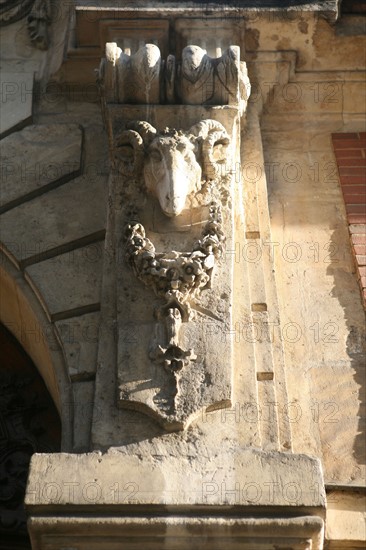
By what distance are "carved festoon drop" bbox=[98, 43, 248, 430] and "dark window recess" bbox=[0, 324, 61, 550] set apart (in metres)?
1.05

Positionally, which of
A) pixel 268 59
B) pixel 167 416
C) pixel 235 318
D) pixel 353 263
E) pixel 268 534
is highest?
pixel 268 59

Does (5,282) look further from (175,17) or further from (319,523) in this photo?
(319,523)

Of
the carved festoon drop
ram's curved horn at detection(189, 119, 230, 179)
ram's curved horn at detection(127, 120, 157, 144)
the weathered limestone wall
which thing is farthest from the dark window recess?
ram's curved horn at detection(189, 119, 230, 179)

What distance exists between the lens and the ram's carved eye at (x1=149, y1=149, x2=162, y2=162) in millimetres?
4867

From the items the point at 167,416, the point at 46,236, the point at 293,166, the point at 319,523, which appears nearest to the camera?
the point at 319,523

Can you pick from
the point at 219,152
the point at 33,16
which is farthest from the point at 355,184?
the point at 33,16

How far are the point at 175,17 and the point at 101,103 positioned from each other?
52 centimetres

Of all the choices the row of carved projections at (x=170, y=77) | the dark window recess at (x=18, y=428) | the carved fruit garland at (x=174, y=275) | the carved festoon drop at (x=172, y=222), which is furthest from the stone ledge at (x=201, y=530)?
the row of carved projections at (x=170, y=77)

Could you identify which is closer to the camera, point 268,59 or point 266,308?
point 266,308

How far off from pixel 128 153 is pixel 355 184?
1122mm

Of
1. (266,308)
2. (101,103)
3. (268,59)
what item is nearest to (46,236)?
(101,103)

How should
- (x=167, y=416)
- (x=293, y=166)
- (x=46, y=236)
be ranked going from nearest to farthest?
(x=167, y=416) → (x=46, y=236) → (x=293, y=166)

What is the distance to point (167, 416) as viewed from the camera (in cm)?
426

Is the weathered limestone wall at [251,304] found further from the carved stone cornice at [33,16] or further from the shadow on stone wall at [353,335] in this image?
the carved stone cornice at [33,16]
